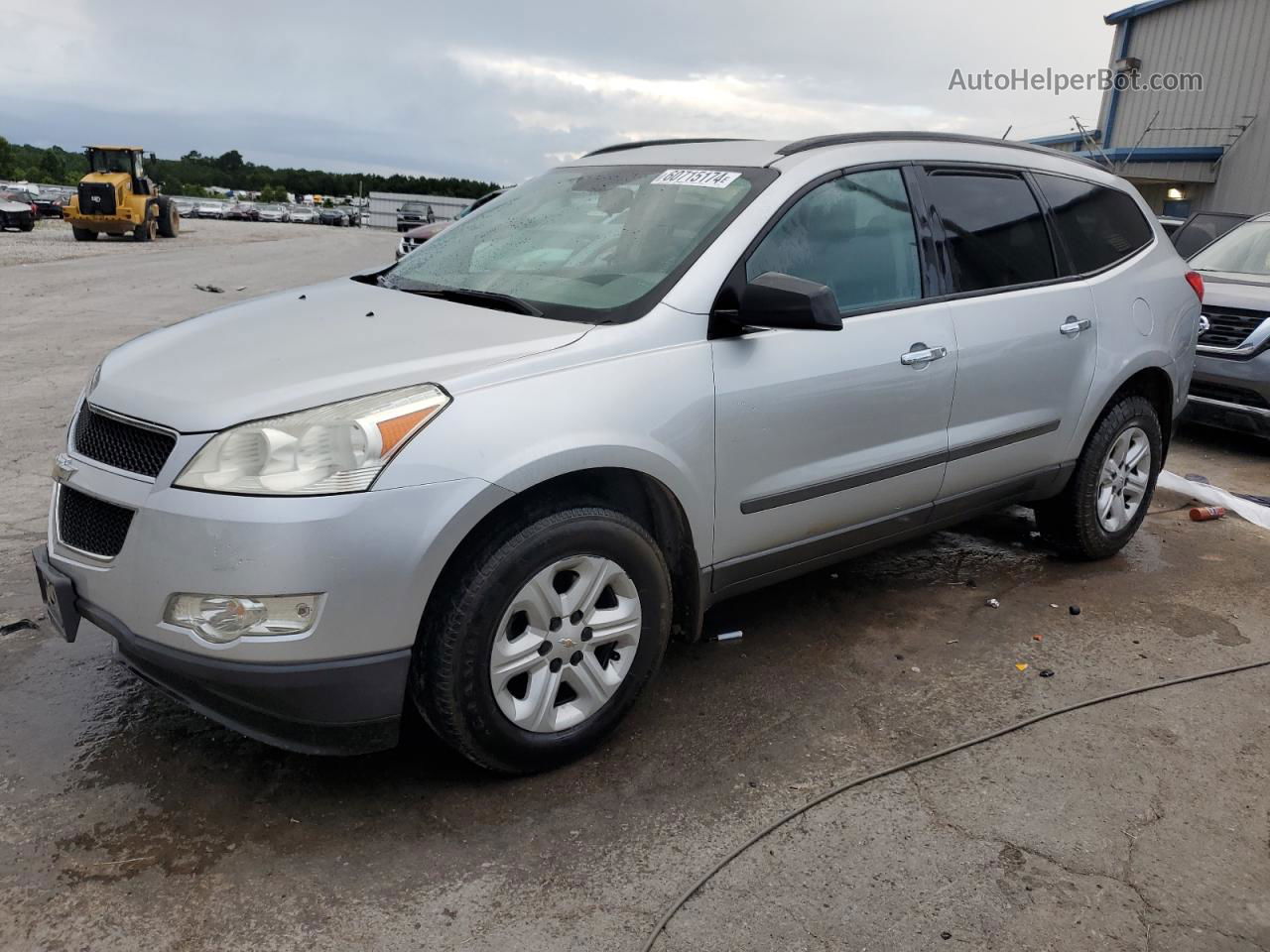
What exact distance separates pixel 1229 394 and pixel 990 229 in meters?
4.14

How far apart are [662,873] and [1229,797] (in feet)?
5.45

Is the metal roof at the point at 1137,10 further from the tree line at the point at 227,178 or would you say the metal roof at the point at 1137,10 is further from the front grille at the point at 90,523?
the tree line at the point at 227,178

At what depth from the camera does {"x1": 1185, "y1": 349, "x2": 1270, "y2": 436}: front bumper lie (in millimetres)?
6996

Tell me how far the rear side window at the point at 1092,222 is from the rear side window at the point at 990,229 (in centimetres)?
15

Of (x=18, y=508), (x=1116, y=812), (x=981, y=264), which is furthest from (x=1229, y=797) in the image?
(x=18, y=508)

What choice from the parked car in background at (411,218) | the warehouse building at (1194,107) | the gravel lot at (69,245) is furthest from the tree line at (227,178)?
the warehouse building at (1194,107)

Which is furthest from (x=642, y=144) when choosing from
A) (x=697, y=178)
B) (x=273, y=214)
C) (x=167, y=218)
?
(x=273, y=214)

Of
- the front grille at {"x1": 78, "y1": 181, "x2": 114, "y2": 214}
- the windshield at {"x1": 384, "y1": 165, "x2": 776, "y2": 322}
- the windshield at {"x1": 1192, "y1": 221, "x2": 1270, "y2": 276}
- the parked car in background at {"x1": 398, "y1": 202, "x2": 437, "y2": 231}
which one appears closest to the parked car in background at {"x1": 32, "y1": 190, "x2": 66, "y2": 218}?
the parked car in background at {"x1": 398, "y1": 202, "x2": 437, "y2": 231}

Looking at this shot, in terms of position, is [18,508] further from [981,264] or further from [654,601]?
[981,264]

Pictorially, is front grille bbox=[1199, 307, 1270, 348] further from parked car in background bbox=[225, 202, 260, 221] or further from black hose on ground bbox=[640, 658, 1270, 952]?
parked car in background bbox=[225, 202, 260, 221]

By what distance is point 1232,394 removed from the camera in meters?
7.20

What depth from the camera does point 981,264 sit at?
400cm

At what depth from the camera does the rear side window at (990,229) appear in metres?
3.93

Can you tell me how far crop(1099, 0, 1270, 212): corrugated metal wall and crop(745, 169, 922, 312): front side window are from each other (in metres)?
15.3
